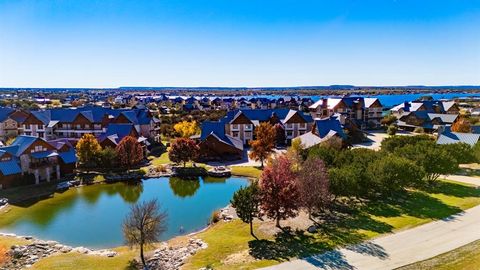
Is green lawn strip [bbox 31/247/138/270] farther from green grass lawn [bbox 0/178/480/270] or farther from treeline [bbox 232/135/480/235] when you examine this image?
treeline [bbox 232/135/480/235]

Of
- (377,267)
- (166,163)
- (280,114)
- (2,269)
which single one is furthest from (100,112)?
(377,267)

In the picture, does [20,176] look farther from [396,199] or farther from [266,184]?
[396,199]

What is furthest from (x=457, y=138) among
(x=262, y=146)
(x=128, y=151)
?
(x=128, y=151)

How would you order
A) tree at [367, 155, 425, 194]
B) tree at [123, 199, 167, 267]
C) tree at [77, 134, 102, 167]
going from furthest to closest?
tree at [77, 134, 102, 167]
tree at [367, 155, 425, 194]
tree at [123, 199, 167, 267]

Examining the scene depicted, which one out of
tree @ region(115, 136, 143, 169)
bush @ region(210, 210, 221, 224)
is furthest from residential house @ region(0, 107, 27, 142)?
bush @ region(210, 210, 221, 224)

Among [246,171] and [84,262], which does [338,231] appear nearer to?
[84,262]

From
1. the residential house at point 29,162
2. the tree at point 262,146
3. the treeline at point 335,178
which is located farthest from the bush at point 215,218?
the residential house at point 29,162
